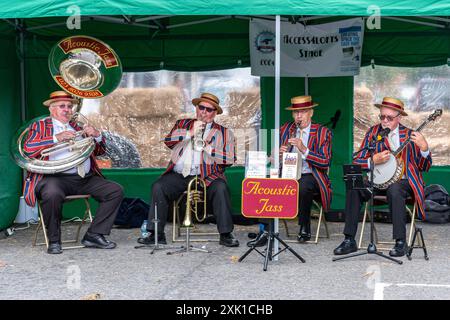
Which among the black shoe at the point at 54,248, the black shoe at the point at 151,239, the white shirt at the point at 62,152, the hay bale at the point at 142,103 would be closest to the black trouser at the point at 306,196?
the black shoe at the point at 151,239

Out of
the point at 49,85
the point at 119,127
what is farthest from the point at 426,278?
the point at 49,85

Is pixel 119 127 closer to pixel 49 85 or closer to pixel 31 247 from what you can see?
pixel 49 85

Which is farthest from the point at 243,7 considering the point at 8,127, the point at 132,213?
the point at 8,127

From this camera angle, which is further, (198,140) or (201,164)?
(201,164)

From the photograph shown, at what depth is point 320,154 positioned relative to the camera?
7.45 m

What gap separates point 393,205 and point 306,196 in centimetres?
98

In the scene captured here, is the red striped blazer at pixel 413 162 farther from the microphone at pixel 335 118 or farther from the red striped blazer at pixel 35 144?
the red striped blazer at pixel 35 144

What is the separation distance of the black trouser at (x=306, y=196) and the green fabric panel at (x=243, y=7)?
196 cm

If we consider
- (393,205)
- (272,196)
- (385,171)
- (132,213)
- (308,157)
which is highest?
(308,157)

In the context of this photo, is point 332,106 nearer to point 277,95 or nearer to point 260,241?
point 260,241

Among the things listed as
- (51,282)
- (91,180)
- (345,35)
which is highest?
(345,35)

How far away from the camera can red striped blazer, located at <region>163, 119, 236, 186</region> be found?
750cm

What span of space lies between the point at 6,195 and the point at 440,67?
5095 mm

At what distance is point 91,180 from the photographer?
7.44 m
